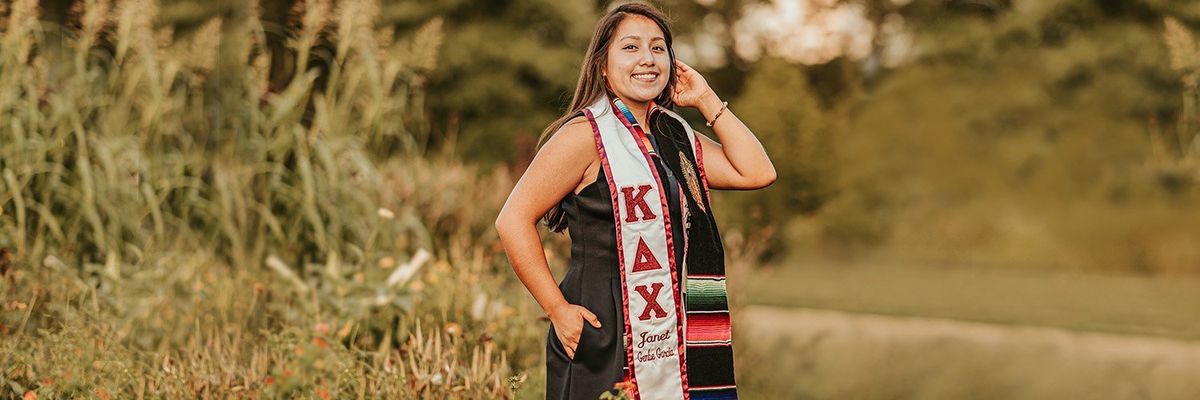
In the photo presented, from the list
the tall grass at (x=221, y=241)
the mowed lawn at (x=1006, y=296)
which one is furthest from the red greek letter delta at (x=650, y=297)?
the mowed lawn at (x=1006, y=296)

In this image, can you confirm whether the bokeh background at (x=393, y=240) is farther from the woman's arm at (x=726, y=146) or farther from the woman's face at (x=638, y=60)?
the woman's face at (x=638, y=60)

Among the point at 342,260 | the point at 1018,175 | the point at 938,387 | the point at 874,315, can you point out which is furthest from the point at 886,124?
the point at 342,260

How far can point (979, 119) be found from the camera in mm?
21391

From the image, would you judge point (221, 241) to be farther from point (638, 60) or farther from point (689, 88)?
point (638, 60)

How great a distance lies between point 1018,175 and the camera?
21109mm

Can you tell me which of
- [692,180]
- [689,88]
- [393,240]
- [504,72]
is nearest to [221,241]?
[393,240]

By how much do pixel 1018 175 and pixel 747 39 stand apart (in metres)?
7.29

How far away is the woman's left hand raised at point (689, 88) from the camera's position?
115 inches

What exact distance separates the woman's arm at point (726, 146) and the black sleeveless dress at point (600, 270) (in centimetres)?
22

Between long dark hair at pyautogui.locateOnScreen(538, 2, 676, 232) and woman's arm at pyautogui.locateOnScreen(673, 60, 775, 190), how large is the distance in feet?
0.21

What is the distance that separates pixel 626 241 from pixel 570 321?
0.71 ft

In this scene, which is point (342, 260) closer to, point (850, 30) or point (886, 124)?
point (886, 124)

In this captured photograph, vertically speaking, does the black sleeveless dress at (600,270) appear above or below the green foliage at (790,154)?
above

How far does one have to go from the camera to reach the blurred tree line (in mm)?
17141
